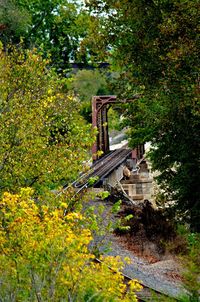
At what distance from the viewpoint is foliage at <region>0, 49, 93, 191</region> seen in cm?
1532

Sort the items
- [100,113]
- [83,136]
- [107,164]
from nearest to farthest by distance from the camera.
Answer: [83,136], [107,164], [100,113]

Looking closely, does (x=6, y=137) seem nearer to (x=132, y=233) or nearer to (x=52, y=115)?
(x=52, y=115)

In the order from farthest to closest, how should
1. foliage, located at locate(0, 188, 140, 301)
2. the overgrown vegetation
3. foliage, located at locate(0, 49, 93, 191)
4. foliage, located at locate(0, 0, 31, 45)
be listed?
1. foliage, located at locate(0, 0, 31, 45)
2. foliage, located at locate(0, 49, 93, 191)
3. the overgrown vegetation
4. foliage, located at locate(0, 188, 140, 301)

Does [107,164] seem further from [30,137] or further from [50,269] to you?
[50,269]

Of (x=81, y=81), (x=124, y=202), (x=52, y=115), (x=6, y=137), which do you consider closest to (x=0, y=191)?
(x=6, y=137)

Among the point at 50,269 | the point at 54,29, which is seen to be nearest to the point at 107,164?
the point at 50,269

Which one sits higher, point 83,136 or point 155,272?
point 83,136

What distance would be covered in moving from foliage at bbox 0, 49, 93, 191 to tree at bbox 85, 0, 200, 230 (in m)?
3.23

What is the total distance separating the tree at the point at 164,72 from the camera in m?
18.4

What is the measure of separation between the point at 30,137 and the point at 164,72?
5.08m

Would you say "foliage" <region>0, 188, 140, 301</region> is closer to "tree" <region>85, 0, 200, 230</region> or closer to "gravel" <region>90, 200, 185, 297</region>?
"gravel" <region>90, 200, 185, 297</region>

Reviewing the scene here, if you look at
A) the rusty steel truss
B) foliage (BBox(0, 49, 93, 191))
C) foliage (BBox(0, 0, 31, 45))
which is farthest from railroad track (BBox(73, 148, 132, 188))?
foliage (BBox(0, 0, 31, 45))

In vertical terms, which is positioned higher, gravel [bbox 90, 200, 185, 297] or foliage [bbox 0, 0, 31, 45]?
foliage [bbox 0, 0, 31, 45]

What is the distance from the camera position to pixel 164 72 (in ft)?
62.8
